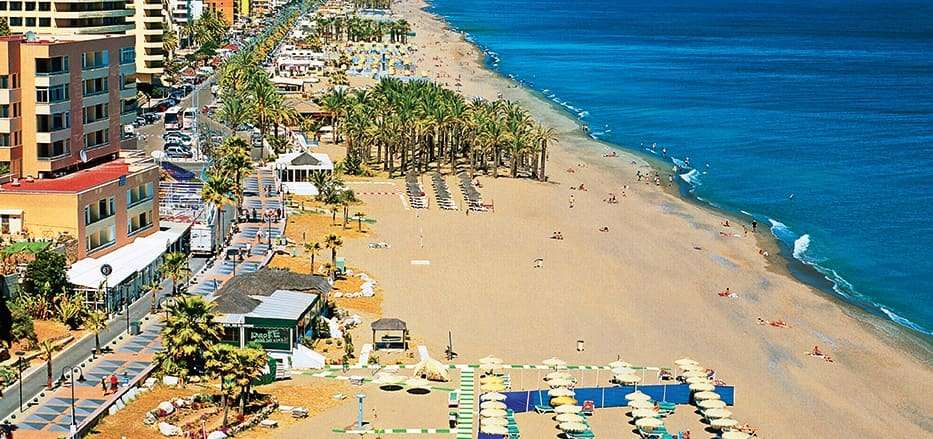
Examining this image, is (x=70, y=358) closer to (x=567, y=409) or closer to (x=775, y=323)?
(x=567, y=409)

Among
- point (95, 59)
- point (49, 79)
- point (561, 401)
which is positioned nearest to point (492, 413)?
point (561, 401)

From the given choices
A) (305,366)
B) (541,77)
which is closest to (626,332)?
(305,366)

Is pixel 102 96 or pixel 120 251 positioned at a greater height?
pixel 102 96

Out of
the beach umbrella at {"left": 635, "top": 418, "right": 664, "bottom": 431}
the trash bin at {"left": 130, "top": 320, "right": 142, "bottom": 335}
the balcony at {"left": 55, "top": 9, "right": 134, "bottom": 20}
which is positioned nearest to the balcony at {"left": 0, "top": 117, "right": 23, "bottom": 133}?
the trash bin at {"left": 130, "top": 320, "right": 142, "bottom": 335}

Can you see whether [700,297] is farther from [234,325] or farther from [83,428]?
[83,428]

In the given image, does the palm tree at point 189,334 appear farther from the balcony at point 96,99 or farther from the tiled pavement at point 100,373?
the balcony at point 96,99

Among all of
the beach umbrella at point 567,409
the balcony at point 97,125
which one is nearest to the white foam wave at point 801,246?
the beach umbrella at point 567,409
